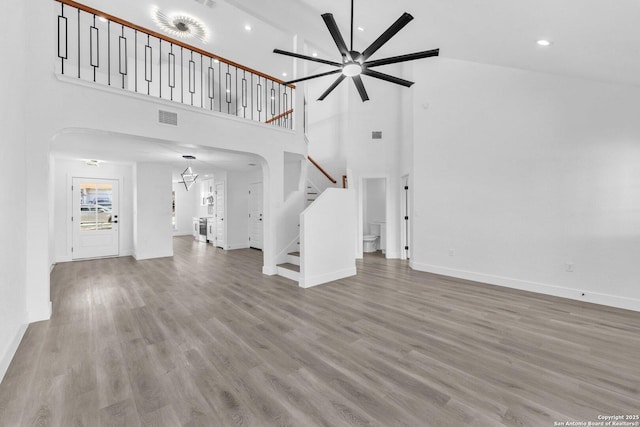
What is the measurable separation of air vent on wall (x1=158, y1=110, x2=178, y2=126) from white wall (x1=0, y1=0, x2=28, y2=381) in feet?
4.50

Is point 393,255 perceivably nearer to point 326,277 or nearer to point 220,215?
point 326,277

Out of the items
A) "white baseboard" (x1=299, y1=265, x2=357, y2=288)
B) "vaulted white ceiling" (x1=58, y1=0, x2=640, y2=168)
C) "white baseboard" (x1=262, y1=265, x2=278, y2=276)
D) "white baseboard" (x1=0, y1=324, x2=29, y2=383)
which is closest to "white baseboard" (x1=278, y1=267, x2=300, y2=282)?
"white baseboard" (x1=262, y1=265, x2=278, y2=276)

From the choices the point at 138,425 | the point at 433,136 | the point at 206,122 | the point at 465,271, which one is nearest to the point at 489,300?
the point at 465,271

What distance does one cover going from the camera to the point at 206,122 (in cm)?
447

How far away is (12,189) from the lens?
2.56 meters

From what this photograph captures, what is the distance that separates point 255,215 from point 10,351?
684 cm

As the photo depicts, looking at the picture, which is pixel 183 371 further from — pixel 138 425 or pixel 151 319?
pixel 151 319

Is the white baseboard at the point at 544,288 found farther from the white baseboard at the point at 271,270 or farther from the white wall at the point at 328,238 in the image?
the white baseboard at the point at 271,270

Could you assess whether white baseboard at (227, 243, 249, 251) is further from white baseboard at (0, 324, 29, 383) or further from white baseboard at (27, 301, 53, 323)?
white baseboard at (0, 324, 29, 383)

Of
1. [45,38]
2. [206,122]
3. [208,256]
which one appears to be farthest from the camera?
[208,256]

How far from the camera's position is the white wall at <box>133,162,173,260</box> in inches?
280

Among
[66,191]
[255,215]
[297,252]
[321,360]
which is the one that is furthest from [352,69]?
[66,191]

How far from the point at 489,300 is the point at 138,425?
436 cm

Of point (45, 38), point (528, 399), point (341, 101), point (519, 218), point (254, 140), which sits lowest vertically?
point (528, 399)
